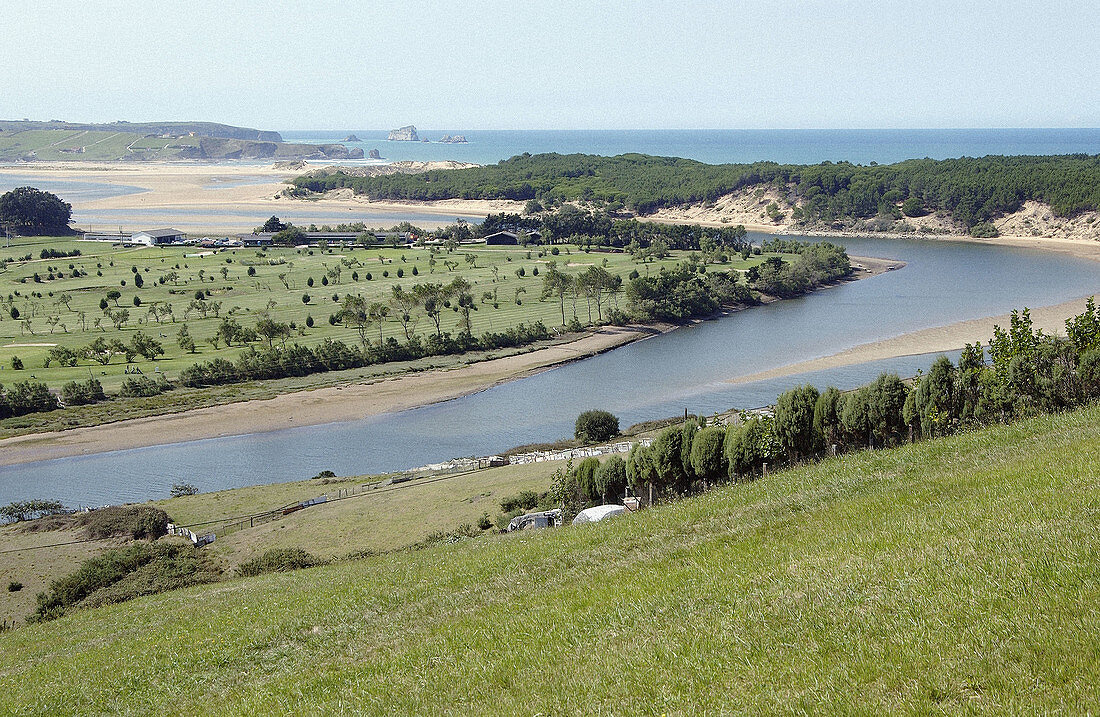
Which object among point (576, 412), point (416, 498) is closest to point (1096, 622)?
point (416, 498)

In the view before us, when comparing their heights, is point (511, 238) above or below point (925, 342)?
above

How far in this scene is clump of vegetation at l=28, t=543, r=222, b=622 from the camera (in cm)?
2325

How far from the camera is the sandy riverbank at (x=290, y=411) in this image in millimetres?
44531

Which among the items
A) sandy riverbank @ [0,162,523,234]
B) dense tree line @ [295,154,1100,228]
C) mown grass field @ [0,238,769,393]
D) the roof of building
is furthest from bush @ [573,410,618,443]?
sandy riverbank @ [0,162,523,234]

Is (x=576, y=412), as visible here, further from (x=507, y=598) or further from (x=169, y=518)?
(x=507, y=598)

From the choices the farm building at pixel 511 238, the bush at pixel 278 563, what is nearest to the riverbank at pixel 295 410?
the bush at pixel 278 563

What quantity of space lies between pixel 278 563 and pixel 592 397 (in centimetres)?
2896

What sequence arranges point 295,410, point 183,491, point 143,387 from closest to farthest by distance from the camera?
point 183,491 → point 295,410 → point 143,387

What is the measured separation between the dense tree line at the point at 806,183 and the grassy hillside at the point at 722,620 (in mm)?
122116

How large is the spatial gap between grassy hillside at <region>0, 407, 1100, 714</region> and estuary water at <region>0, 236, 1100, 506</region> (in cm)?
2377

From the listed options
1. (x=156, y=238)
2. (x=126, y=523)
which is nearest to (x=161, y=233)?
(x=156, y=238)

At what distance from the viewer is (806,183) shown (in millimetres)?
145250

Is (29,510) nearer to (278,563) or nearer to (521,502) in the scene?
(278,563)

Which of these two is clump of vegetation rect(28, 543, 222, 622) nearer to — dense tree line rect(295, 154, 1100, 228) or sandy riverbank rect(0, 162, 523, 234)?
sandy riverbank rect(0, 162, 523, 234)
